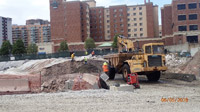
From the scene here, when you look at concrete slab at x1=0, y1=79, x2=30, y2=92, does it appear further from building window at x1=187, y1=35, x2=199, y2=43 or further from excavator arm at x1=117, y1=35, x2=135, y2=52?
building window at x1=187, y1=35, x2=199, y2=43

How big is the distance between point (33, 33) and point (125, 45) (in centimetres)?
12852

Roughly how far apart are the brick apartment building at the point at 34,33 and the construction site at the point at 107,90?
11941 centimetres

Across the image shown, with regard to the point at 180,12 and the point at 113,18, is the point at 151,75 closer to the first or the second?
the point at 180,12

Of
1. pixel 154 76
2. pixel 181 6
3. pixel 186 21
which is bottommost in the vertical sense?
pixel 154 76

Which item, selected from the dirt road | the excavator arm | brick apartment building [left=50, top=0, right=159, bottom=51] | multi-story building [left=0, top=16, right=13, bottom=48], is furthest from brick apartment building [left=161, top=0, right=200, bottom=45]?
multi-story building [left=0, top=16, right=13, bottom=48]

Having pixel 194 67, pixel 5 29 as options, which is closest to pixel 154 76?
pixel 194 67

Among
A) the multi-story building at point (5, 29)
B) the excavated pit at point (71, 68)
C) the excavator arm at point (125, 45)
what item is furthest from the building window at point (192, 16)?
the multi-story building at point (5, 29)

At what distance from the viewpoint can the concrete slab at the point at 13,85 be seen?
41.3ft

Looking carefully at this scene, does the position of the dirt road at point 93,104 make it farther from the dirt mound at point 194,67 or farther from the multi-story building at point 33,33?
the multi-story building at point 33,33

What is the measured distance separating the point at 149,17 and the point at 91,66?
63.2 meters

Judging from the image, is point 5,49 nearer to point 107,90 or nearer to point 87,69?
point 87,69

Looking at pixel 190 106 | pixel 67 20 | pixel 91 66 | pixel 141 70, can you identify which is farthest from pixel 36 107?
pixel 67 20

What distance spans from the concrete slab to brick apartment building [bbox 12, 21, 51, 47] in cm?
12796

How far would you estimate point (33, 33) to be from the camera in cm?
14038
